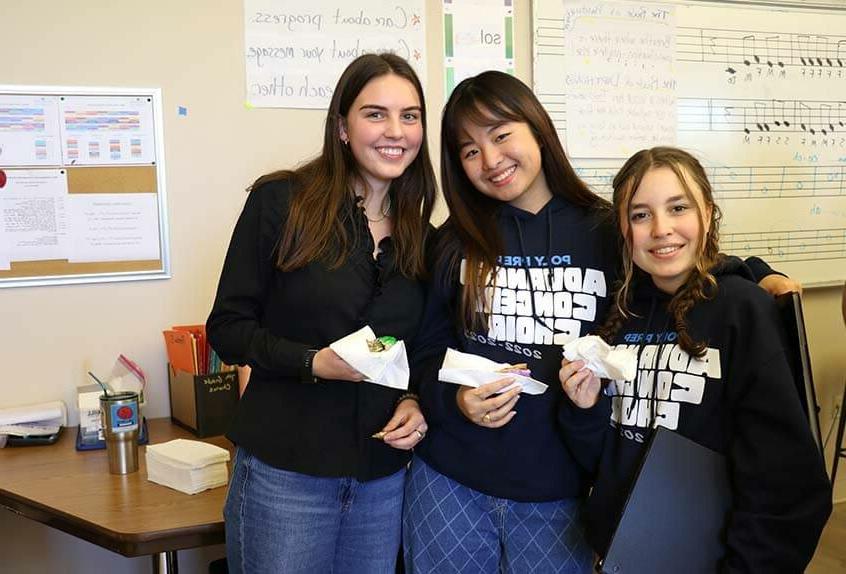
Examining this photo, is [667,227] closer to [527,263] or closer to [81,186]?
[527,263]

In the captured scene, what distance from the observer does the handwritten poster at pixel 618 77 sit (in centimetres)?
303

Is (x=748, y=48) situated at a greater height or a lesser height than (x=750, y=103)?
greater

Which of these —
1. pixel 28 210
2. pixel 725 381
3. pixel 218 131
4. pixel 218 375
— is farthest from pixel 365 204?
pixel 28 210

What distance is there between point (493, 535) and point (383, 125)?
831mm

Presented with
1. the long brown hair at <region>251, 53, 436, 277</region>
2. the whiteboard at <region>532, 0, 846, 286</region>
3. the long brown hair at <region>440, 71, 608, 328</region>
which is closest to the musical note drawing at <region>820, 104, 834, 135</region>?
the whiteboard at <region>532, 0, 846, 286</region>

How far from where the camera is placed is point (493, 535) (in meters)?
1.47

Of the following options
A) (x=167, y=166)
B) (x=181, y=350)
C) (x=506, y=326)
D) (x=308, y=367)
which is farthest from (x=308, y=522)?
(x=167, y=166)

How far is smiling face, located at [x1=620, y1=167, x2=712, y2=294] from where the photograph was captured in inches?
54.4

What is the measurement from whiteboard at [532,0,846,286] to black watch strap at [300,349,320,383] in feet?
6.22

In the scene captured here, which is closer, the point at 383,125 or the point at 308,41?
the point at 383,125

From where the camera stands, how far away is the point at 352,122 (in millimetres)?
1557

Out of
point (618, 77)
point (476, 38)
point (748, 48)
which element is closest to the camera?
point (476, 38)

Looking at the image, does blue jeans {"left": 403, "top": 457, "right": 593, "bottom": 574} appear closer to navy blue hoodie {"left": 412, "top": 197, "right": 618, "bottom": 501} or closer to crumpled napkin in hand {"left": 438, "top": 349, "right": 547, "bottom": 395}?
navy blue hoodie {"left": 412, "top": 197, "right": 618, "bottom": 501}

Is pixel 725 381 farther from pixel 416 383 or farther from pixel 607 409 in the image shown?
pixel 416 383
